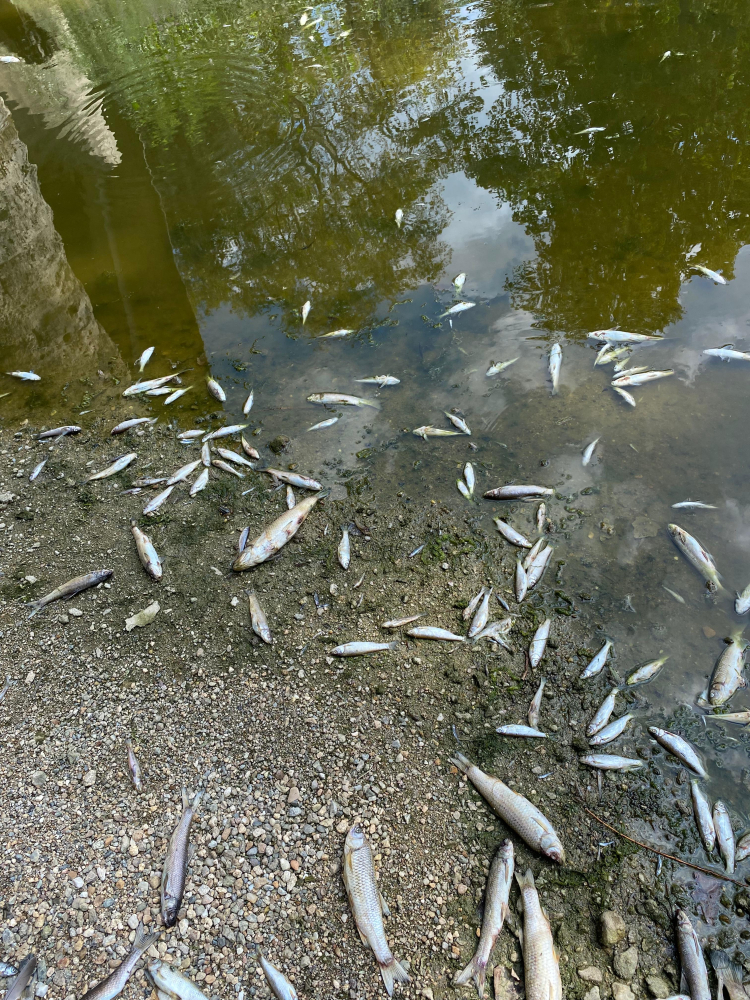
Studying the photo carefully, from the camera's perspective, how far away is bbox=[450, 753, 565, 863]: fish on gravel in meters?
3.00

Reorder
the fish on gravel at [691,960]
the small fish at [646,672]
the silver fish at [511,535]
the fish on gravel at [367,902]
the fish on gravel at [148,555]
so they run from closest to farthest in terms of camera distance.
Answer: the fish on gravel at [691,960] → the fish on gravel at [367,902] → the small fish at [646,672] → the silver fish at [511,535] → the fish on gravel at [148,555]

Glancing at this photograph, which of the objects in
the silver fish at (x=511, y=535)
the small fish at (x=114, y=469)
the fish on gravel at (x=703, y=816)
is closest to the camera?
the fish on gravel at (x=703, y=816)

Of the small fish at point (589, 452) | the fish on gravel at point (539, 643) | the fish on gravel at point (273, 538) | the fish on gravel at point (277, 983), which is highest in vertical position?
the fish on gravel at point (273, 538)

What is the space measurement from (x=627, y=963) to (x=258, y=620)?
109 inches

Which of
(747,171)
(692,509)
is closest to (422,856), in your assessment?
(692,509)

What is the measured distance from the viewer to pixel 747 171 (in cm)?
709

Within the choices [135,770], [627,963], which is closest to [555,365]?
[627,963]

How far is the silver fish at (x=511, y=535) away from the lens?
14.4ft

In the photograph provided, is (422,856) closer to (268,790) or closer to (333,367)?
(268,790)

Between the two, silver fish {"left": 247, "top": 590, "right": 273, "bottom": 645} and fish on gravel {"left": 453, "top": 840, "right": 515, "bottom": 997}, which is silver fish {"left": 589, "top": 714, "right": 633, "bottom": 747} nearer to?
fish on gravel {"left": 453, "top": 840, "right": 515, "bottom": 997}

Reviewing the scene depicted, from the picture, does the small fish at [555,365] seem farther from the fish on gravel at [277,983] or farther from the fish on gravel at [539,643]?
the fish on gravel at [277,983]

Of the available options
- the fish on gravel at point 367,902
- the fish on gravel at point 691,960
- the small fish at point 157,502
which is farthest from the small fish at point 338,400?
the fish on gravel at point 691,960

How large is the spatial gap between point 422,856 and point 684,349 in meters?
4.95

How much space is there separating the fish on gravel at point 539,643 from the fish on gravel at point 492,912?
1.11 m
